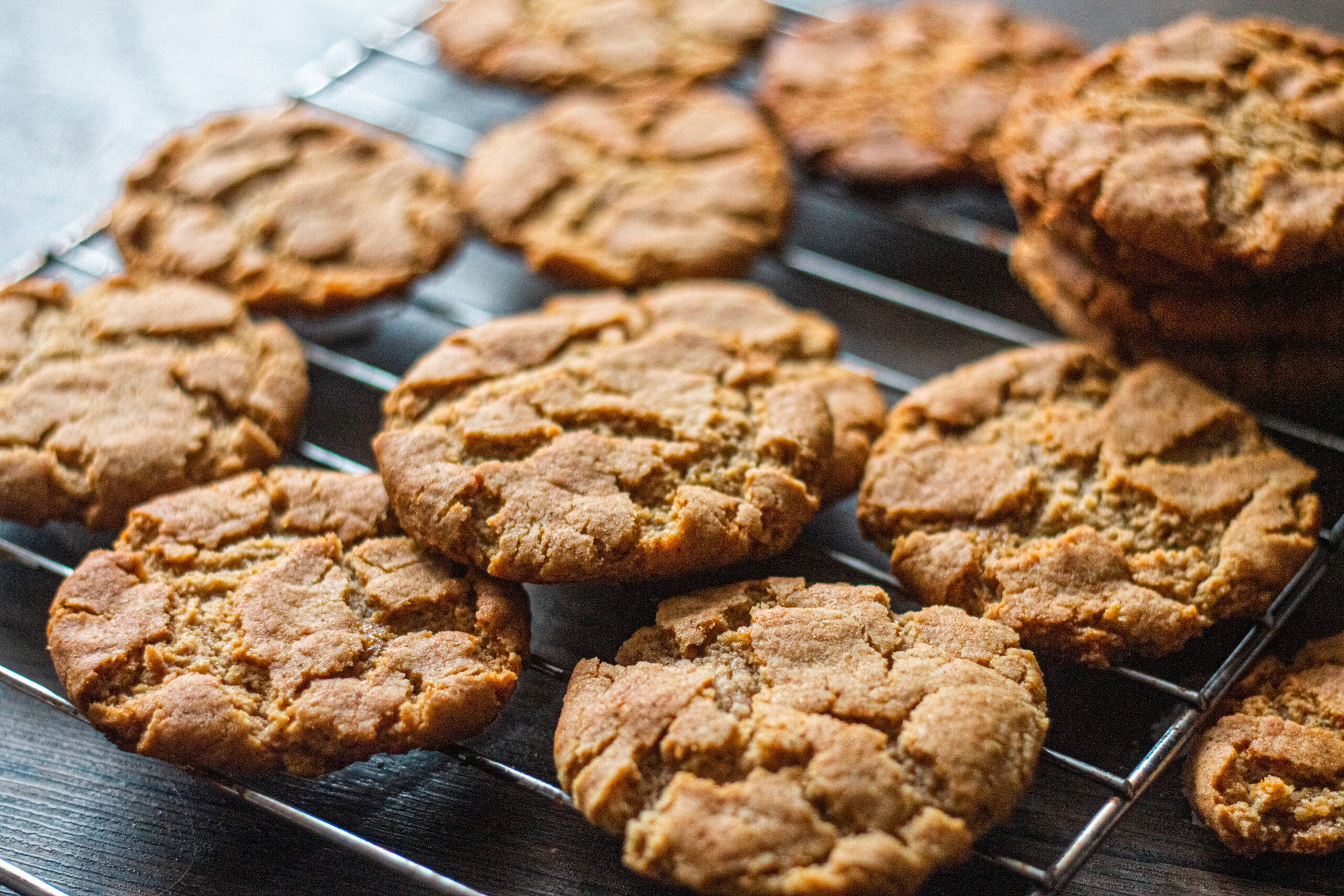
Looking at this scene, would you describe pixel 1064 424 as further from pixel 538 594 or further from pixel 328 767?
pixel 328 767

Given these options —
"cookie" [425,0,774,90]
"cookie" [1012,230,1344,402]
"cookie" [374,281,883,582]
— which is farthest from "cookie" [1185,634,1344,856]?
"cookie" [425,0,774,90]

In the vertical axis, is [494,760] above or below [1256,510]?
below

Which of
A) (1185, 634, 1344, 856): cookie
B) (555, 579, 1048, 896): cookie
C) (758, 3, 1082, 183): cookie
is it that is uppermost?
(758, 3, 1082, 183): cookie

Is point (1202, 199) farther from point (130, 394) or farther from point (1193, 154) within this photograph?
point (130, 394)

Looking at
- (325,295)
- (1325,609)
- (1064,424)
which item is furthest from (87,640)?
(1325,609)

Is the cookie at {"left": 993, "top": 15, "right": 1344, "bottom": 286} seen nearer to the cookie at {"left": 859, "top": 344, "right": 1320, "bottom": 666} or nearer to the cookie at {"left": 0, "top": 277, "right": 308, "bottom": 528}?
the cookie at {"left": 859, "top": 344, "right": 1320, "bottom": 666}

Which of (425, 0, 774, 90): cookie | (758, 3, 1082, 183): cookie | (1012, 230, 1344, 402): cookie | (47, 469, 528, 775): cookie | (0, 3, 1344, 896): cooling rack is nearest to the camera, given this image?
(47, 469, 528, 775): cookie

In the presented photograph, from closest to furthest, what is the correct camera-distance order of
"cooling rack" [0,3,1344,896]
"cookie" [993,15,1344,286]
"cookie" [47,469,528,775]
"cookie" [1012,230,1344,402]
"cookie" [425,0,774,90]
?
"cookie" [47,469,528,775] < "cooling rack" [0,3,1344,896] < "cookie" [993,15,1344,286] < "cookie" [1012,230,1344,402] < "cookie" [425,0,774,90]
